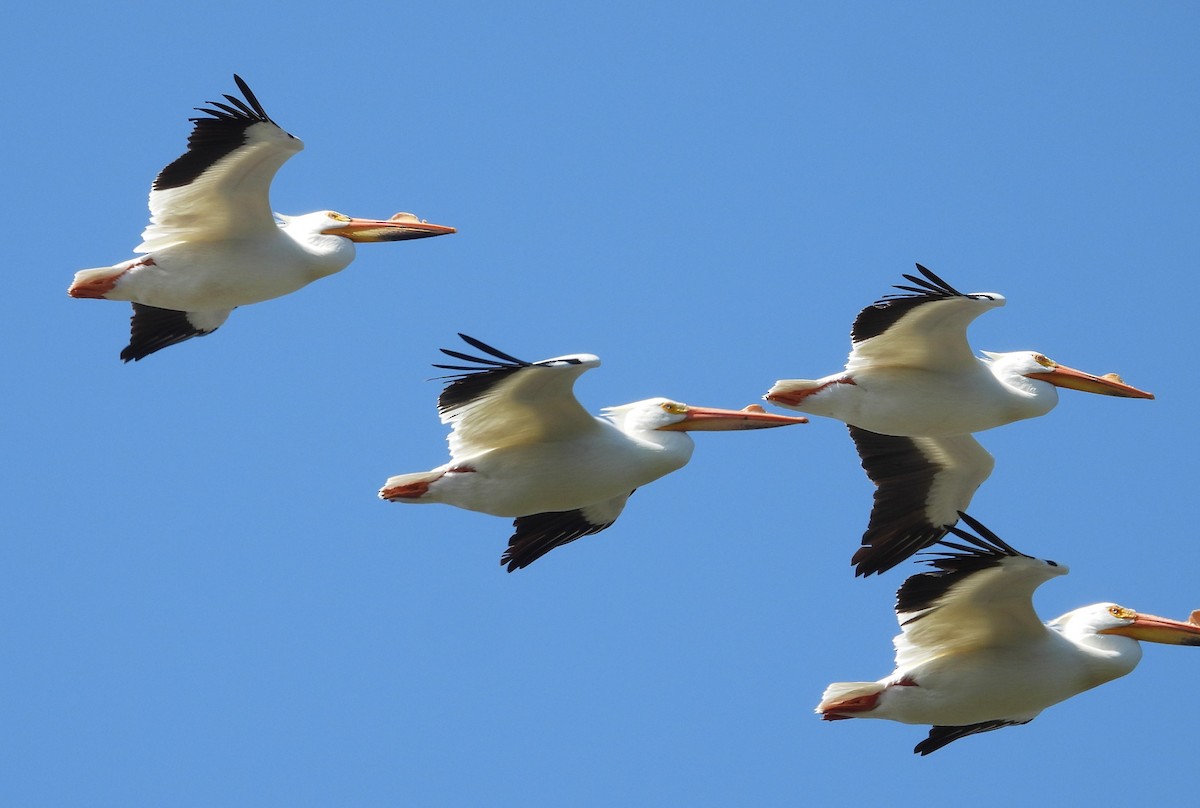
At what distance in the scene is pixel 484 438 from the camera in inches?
450

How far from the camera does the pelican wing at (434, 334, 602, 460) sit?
10.9 metres

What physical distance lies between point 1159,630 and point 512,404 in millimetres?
3814

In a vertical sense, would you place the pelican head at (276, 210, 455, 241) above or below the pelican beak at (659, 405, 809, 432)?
above

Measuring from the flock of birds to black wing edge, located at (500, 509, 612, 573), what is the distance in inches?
0.5

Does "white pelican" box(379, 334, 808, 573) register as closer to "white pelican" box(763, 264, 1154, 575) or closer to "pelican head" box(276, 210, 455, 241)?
"white pelican" box(763, 264, 1154, 575)

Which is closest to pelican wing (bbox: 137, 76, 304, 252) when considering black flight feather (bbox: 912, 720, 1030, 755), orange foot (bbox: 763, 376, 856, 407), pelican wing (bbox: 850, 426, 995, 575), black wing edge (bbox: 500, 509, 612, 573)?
black wing edge (bbox: 500, 509, 612, 573)

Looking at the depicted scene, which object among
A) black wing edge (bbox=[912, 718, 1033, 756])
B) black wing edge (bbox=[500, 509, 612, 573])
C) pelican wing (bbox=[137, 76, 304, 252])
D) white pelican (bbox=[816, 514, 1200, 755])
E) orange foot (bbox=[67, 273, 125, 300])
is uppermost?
pelican wing (bbox=[137, 76, 304, 252])

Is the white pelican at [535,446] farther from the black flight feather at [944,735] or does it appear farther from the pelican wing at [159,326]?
the pelican wing at [159,326]

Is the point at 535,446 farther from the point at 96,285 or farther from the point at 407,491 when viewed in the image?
the point at 96,285

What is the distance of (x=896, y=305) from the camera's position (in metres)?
11.9

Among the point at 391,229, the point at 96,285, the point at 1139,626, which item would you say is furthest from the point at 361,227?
the point at 1139,626

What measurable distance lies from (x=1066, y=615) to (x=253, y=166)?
5.24 m

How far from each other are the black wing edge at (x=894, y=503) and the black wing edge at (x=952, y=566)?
5.19 feet

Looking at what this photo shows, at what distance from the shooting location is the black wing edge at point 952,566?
35.1ft
